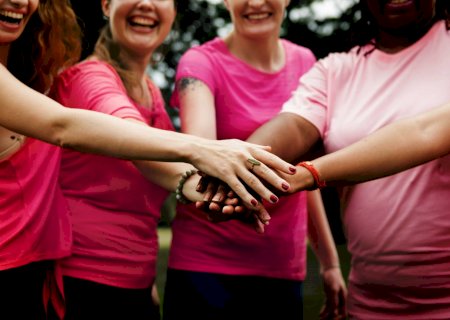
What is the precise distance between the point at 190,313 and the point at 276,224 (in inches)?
21.0

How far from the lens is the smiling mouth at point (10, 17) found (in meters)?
2.33

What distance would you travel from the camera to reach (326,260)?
338cm

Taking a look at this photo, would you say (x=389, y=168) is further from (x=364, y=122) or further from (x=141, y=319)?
(x=141, y=319)

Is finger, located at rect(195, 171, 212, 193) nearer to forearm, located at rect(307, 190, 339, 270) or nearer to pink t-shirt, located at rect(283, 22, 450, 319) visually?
pink t-shirt, located at rect(283, 22, 450, 319)

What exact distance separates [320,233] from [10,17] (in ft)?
5.95

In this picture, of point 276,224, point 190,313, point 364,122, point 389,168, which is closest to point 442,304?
point 389,168

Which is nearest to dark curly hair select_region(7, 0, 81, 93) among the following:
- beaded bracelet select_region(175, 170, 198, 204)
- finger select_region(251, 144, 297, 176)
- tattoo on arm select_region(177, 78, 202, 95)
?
tattoo on arm select_region(177, 78, 202, 95)

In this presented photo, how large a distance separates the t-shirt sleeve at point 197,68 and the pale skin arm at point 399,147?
0.82m

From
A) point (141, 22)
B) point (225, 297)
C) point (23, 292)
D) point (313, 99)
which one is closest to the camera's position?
point (23, 292)

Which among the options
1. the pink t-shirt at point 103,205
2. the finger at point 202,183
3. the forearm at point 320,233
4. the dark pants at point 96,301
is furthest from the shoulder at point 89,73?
the forearm at point 320,233

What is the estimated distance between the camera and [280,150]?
100 inches

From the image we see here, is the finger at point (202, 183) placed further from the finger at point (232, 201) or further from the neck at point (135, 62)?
the neck at point (135, 62)

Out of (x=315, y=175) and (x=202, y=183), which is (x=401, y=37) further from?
(x=202, y=183)

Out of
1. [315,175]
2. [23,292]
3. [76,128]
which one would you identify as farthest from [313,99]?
[23,292]
